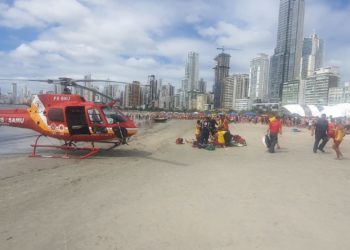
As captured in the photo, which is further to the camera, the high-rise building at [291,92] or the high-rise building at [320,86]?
the high-rise building at [291,92]

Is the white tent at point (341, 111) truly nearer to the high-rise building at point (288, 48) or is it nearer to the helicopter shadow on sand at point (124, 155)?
the helicopter shadow on sand at point (124, 155)

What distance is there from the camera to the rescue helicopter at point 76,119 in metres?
Result: 11.7

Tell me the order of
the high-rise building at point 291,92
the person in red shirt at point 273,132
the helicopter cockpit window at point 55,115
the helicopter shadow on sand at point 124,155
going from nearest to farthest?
Result: the helicopter shadow on sand at point 124,155 → the helicopter cockpit window at point 55,115 → the person in red shirt at point 273,132 → the high-rise building at point 291,92

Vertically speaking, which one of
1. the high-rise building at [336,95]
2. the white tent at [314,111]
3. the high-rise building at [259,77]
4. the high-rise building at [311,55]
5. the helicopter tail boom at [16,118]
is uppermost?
the high-rise building at [311,55]

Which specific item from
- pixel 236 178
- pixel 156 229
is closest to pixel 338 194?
pixel 236 178

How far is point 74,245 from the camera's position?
4.02 meters

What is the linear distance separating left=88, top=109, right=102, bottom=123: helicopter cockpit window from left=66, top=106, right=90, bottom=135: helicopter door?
304mm

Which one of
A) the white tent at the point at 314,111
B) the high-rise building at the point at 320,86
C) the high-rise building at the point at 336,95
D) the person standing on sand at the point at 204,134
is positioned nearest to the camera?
the person standing on sand at the point at 204,134

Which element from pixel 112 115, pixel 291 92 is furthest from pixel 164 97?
pixel 112 115

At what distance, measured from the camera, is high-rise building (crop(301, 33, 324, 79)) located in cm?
17125

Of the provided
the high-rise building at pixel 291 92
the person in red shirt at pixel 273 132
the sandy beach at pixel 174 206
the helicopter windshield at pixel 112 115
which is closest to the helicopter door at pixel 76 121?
the helicopter windshield at pixel 112 115

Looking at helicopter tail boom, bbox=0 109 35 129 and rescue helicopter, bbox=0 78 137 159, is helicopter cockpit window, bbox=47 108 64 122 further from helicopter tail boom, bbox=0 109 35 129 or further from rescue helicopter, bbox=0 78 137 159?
helicopter tail boom, bbox=0 109 35 129

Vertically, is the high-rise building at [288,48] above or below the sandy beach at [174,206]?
above

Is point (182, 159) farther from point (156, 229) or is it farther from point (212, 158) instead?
point (156, 229)
